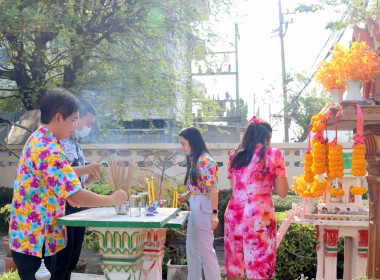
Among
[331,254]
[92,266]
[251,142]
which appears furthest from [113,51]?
[331,254]

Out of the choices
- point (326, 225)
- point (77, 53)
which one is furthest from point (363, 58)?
point (77, 53)

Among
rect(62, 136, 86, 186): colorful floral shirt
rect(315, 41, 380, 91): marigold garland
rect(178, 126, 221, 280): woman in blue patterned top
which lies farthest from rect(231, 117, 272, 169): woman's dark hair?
rect(62, 136, 86, 186): colorful floral shirt

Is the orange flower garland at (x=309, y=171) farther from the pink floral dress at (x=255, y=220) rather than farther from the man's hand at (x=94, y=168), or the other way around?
the man's hand at (x=94, y=168)

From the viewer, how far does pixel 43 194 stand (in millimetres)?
2402

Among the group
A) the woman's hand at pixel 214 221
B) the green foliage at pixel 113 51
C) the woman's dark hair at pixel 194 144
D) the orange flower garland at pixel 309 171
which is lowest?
the woman's hand at pixel 214 221

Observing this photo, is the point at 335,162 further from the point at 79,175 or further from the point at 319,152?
the point at 79,175

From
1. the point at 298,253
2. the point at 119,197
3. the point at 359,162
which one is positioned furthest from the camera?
the point at 298,253

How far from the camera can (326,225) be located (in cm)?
405

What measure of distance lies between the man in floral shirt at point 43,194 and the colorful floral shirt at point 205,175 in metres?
1.59

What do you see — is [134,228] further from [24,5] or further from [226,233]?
[24,5]

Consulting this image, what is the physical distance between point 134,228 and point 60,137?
2.40ft

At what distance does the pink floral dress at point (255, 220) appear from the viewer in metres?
3.12

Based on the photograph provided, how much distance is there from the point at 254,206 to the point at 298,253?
7.73 feet

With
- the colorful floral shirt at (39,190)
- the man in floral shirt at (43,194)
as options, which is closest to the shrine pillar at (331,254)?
the man in floral shirt at (43,194)
